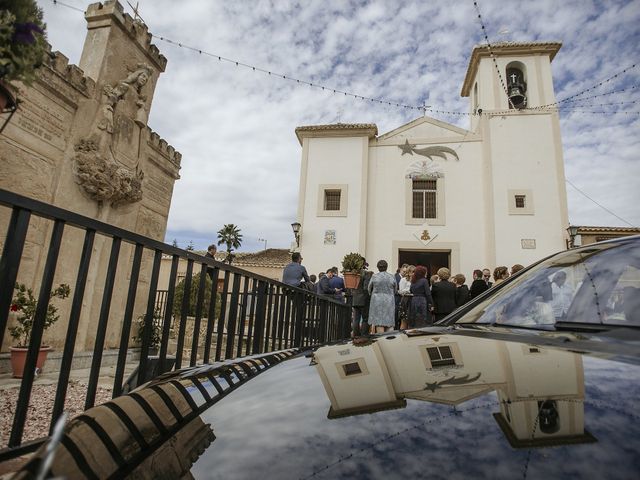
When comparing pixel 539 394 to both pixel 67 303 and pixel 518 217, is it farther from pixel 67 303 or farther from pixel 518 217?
pixel 518 217

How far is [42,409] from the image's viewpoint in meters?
2.96

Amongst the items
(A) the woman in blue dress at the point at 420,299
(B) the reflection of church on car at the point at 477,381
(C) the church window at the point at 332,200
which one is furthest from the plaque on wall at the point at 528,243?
(B) the reflection of church on car at the point at 477,381

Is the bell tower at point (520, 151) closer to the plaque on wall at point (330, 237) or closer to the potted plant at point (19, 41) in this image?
the plaque on wall at point (330, 237)

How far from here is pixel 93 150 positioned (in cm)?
567

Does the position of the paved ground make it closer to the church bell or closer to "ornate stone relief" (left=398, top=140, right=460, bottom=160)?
"ornate stone relief" (left=398, top=140, right=460, bottom=160)

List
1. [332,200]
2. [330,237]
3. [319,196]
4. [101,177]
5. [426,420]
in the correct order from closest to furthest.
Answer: [426,420], [101,177], [330,237], [319,196], [332,200]

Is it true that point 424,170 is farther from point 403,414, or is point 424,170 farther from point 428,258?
point 403,414

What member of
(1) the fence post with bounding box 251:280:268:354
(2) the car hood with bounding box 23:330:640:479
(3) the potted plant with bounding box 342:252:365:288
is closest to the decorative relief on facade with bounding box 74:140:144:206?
(1) the fence post with bounding box 251:280:268:354

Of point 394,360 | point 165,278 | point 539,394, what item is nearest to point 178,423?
point 394,360

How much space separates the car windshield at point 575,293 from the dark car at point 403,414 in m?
0.01

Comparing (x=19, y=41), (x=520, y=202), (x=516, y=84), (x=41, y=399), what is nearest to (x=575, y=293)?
(x=19, y=41)

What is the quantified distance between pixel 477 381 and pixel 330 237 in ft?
43.5

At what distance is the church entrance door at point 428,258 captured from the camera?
14011mm

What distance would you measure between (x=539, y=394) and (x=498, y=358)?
8.4 inches
